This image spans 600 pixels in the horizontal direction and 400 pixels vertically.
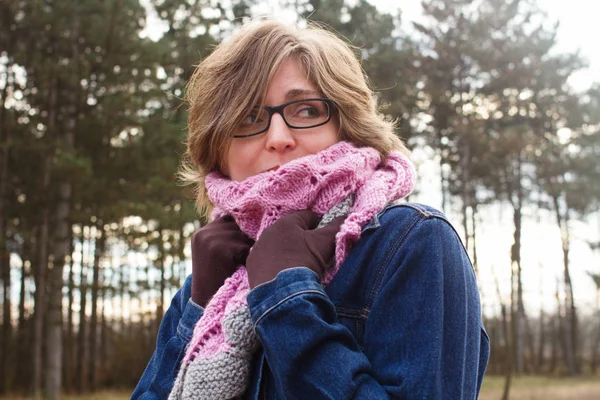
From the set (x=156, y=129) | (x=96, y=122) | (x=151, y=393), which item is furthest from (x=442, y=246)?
(x=96, y=122)

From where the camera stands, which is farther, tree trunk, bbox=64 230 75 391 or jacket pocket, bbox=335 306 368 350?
tree trunk, bbox=64 230 75 391

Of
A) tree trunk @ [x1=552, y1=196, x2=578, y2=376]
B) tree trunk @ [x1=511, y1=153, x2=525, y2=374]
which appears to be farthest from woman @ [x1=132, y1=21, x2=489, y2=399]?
tree trunk @ [x1=552, y1=196, x2=578, y2=376]

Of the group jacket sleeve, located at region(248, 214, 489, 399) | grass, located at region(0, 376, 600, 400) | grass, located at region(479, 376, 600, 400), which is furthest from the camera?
grass, located at region(479, 376, 600, 400)

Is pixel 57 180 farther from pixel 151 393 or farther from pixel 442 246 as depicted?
pixel 442 246

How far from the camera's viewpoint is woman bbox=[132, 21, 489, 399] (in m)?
1.25

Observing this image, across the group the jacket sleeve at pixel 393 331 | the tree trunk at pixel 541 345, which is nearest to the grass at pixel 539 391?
the tree trunk at pixel 541 345

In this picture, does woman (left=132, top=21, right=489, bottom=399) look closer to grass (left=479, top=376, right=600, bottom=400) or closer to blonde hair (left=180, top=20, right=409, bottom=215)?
blonde hair (left=180, top=20, right=409, bottom=215)

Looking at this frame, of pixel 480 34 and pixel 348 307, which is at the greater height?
pixel 480 34

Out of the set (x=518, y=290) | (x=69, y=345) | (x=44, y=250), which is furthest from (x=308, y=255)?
(x=69, y=345)

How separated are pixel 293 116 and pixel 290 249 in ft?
1.50

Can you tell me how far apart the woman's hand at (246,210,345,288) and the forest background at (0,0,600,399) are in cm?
755

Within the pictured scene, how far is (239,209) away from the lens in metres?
1.65

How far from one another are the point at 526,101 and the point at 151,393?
17.0 m

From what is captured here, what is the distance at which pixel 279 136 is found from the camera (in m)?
1.63
